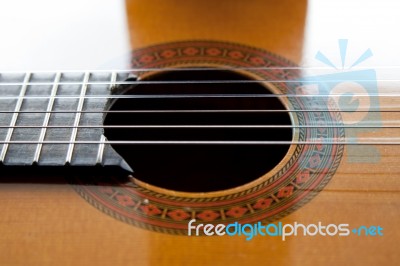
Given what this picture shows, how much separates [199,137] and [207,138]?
2 cm

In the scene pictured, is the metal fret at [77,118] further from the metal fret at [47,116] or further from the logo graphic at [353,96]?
the logo graphic at [353,96]

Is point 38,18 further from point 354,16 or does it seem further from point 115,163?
point 354,16

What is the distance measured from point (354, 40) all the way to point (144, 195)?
48 centimetres

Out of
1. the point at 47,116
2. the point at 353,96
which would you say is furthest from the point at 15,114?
the point at 353,96

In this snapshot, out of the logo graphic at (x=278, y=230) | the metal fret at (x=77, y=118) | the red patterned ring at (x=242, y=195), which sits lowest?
the logo graphic at (x=278, y=230)

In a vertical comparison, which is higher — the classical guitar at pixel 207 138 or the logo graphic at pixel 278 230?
the classical guitar at pixel 207 138

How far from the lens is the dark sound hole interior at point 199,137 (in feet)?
2.86

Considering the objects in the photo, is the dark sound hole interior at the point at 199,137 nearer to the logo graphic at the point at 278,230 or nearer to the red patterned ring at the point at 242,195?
the red patterned ring at the point at 242,195

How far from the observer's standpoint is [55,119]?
30.2 inches

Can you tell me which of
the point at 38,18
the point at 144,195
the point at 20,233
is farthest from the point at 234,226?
the point at 38,18

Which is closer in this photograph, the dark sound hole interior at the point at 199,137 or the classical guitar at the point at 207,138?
→ the classical guitar at the point at 207,138

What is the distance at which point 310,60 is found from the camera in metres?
0.86

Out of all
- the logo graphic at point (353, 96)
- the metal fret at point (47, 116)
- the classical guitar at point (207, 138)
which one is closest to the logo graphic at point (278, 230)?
the classical guitar at point (207, 138)

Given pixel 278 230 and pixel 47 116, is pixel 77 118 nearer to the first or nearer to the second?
pixel 47 116
